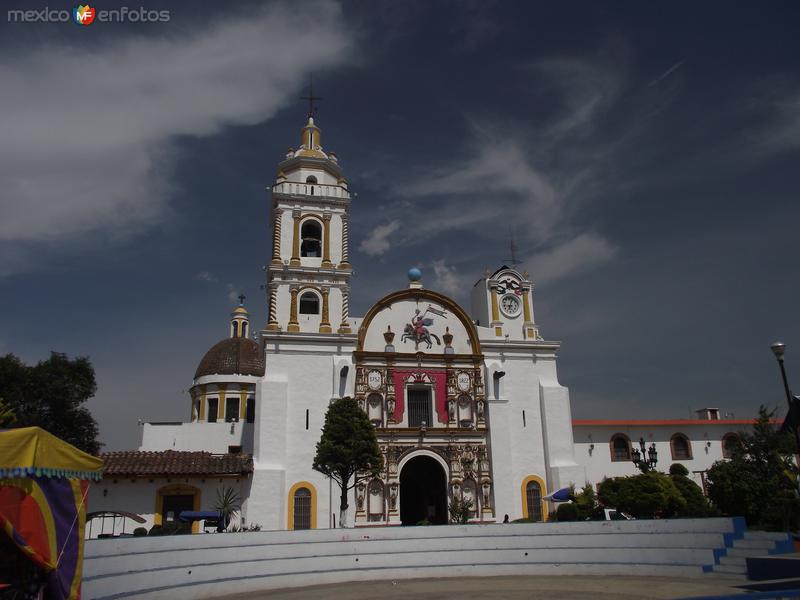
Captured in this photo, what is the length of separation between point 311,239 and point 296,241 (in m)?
1.00

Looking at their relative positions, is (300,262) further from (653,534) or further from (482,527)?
(653,534)

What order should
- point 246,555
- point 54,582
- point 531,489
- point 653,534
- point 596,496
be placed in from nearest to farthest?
point 54,582, point 246,555, point 653,534, point 596,496, point 531,489

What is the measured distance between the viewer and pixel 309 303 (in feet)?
103

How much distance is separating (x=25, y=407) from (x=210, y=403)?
35.3ft

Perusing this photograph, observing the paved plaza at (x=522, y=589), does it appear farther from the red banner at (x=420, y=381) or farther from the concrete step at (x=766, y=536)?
the red banner at (x=420, y=381)

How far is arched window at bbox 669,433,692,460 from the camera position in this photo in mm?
34031

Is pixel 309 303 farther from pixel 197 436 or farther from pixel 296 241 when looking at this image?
pixel 197 436

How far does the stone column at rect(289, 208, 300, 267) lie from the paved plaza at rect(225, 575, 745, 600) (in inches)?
674

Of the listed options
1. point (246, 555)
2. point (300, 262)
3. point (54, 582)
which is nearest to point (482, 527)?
point (246, 555)

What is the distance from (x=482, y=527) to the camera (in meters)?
20.5

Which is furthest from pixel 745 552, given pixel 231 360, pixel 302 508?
pixel 231 360

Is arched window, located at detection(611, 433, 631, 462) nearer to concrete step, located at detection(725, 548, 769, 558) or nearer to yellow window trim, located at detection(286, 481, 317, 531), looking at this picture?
concrete step, located at detection(725, 548, 769, 558)

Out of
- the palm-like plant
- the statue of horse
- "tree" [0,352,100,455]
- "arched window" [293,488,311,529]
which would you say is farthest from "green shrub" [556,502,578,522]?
"tree" [0,352,100,455]

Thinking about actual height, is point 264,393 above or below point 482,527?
above
